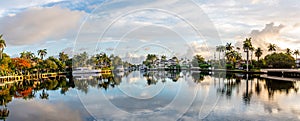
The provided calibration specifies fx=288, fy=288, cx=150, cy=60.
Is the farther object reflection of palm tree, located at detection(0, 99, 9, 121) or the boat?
the boat

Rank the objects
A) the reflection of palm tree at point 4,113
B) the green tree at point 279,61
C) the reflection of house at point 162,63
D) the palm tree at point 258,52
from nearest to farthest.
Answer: the reflection of palm tree at point 4,113, the green tree at point 279,61, the palm tree at point 258,52, the reflection of house at point 162,63

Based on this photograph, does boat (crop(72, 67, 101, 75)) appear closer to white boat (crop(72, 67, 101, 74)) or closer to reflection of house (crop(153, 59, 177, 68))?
white boat (crop(72, 67, 101, 74))

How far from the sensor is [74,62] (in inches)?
3201

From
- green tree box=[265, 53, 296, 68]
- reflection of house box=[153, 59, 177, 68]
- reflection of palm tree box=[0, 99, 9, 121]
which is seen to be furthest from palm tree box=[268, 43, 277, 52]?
reflection of palm tree box=[0, 99, 9, 121]

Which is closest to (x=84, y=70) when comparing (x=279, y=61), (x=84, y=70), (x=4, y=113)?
(x=84, y=70)

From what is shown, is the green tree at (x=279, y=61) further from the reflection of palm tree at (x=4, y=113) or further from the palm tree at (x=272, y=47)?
the reflection of palm tree at (x=4, y=113)

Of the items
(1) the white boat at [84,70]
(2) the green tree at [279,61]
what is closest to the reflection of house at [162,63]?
(1) the white boat at [84,70]

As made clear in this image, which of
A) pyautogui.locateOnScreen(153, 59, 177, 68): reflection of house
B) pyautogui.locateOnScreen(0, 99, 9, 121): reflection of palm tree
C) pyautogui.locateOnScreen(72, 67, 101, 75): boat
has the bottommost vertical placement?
pyautogui.locateOnScreen(0, 99, 9, 121): reflection of palm tree

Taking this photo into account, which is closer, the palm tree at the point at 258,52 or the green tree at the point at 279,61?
the green tree at the point at 279,61

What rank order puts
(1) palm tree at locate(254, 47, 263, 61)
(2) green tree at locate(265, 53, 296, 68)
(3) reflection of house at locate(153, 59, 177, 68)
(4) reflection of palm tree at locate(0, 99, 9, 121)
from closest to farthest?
(4) reflection of palm tree at locate(0, 99, 9, 121)
(2) green tree at locate(265, 53, 296, 68)
(1) palm tree at locate(254, 47, 263, 61)
(3) reflection of house at locate(153, 59, 177, 68)

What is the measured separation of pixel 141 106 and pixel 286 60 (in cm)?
7145

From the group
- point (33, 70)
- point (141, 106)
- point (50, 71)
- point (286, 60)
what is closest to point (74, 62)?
point (50, 71)

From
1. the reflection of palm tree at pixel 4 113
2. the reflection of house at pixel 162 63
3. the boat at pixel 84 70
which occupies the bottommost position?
the reflection of palm tree at pixel 4 113

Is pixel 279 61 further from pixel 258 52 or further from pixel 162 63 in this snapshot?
pixel 162 63
